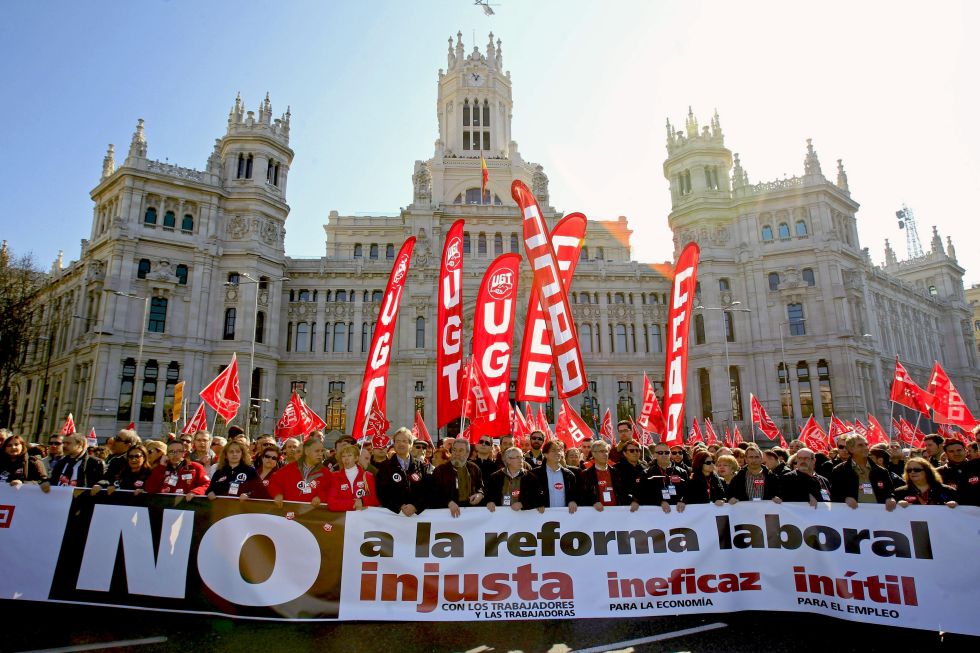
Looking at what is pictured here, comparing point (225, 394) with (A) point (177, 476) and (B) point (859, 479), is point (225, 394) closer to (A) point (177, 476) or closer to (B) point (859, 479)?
(A) point (177, 476)

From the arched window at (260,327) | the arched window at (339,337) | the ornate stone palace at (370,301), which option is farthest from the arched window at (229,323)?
the arched window at (339,337)

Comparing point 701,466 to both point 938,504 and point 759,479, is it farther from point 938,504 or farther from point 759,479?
point 938,504

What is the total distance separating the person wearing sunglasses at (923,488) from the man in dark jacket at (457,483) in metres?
5.59

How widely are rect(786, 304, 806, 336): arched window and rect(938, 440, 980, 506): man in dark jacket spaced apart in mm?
44843

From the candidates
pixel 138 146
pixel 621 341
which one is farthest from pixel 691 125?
pixel 138 146

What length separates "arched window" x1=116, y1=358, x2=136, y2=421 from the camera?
39.5 metres

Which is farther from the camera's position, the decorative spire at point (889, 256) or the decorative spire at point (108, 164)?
the decorative spire at point (889, 256)

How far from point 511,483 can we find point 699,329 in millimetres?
46853

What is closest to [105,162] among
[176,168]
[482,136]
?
[176,168]

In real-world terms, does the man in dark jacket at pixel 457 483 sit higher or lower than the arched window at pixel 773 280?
lower

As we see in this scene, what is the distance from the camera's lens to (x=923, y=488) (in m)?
7.19

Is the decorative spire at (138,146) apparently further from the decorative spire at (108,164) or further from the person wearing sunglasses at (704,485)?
the person wearing sunglasses at (704,485)

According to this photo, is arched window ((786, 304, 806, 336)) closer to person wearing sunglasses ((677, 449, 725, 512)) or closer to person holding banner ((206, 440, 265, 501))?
person wearing sunglasses ((677, 449, 725, 512))

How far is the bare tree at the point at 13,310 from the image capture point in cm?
4212
